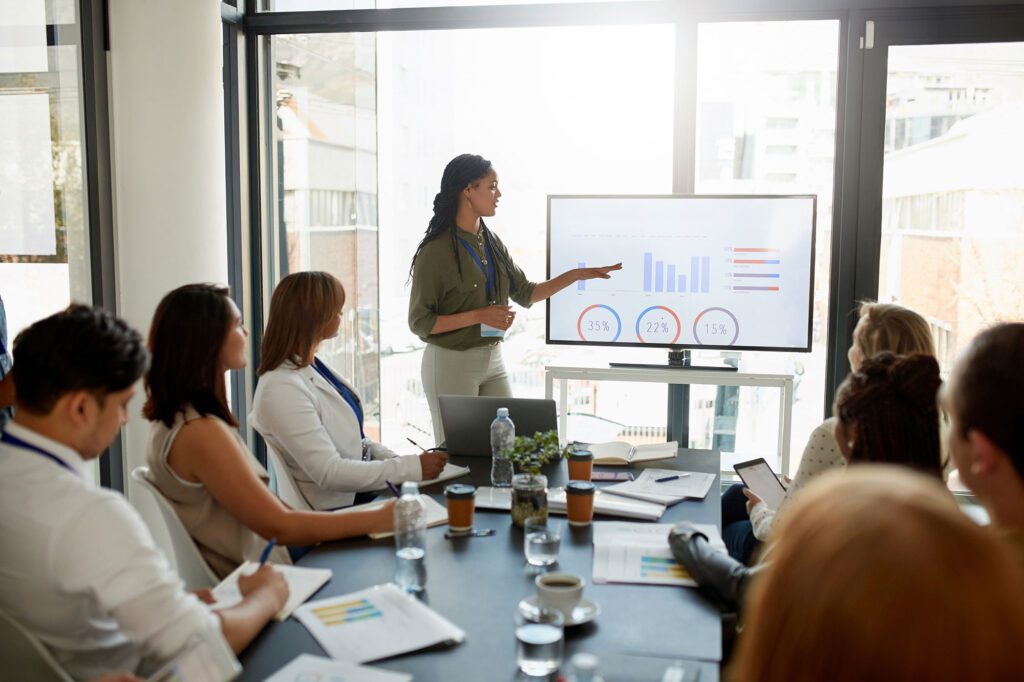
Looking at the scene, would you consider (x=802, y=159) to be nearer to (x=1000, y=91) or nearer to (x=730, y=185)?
(x=730, y=185)

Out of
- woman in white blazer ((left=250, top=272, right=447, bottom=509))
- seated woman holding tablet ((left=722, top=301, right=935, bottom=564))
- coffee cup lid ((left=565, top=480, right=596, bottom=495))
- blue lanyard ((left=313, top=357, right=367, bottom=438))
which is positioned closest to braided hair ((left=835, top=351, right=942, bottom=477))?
seated woman holding tablet ((left=722, top=301, right=935, bottom=564))

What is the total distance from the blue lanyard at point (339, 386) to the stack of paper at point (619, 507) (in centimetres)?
77

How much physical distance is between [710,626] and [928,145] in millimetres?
3413

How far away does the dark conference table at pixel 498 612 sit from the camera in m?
1.53

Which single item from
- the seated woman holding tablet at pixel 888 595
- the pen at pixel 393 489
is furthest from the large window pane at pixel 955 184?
the seated woman holding tablet at pixel 888 595

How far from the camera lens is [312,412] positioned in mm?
2689

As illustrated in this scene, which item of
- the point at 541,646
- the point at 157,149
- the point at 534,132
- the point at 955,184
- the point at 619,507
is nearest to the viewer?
the point at 541,646

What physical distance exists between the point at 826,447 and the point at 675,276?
6.91 feet

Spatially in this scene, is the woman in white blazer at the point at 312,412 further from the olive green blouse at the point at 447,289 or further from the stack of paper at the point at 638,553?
the olive green blouse at the point at 447,289

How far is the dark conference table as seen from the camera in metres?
1.53

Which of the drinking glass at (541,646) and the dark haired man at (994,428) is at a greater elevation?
the dark haired man at (994,428)

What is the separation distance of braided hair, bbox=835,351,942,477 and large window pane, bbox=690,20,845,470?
2.55m

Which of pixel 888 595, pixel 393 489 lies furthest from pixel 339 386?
pixel 888 595

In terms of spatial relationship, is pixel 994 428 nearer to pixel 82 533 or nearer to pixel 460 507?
pixel 460 507
